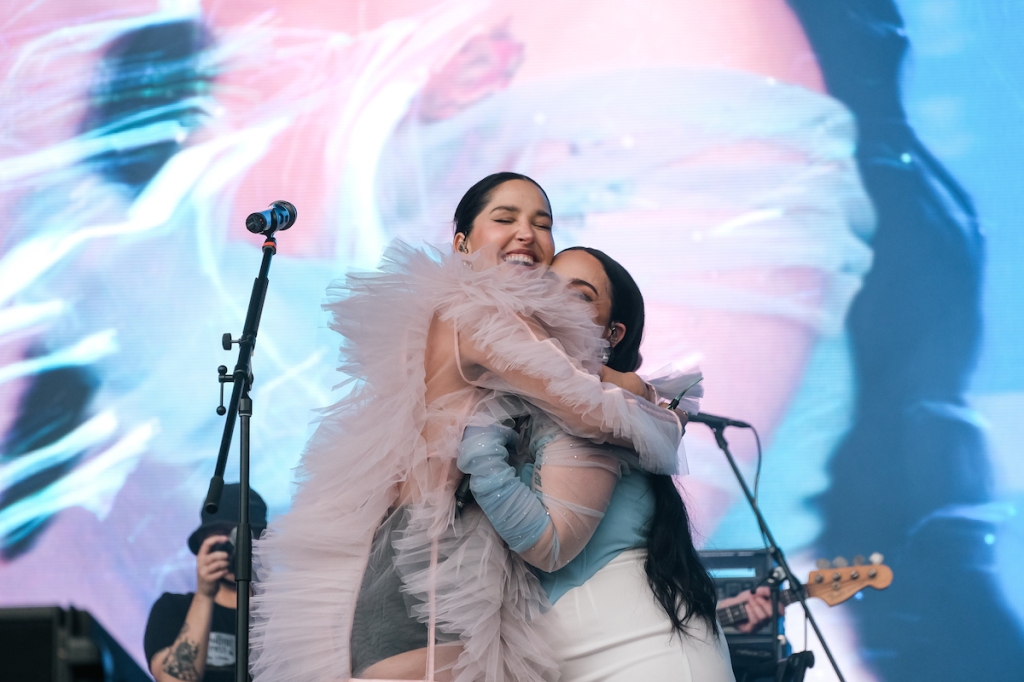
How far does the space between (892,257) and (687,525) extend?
2.13m

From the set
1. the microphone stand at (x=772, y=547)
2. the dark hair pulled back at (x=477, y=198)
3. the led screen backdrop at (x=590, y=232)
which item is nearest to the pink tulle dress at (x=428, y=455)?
the dark hair pulled back at (x=477, y=198)

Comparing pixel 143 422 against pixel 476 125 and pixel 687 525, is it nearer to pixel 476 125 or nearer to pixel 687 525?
pixel 476 125

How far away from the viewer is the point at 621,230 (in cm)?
349

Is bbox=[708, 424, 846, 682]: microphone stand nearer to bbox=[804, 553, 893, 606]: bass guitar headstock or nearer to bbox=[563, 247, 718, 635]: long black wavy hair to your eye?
bbox=[804, 553, 893, 606]: bass guitar headstock

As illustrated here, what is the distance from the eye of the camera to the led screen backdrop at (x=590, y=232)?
3342 millimetres

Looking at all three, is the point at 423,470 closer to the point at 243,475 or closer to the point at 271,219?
the point at 243,475

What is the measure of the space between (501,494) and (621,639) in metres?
0.35

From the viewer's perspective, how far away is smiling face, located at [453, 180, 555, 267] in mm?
1894

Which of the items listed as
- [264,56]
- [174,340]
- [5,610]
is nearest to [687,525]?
[5,610]

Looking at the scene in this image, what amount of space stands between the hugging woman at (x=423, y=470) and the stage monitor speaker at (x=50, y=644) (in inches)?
24.8

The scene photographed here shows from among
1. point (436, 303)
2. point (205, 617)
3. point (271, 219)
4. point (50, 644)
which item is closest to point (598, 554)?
point (436, 303)

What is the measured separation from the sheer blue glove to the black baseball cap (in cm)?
171

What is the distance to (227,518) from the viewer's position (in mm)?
3098

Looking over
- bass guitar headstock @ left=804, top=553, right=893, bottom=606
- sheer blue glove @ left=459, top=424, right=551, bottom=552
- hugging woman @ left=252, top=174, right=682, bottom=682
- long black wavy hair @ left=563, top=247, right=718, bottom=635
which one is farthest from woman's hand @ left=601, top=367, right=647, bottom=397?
bass guitar headstock @ left=804, top=553, right=893, bottom=606
